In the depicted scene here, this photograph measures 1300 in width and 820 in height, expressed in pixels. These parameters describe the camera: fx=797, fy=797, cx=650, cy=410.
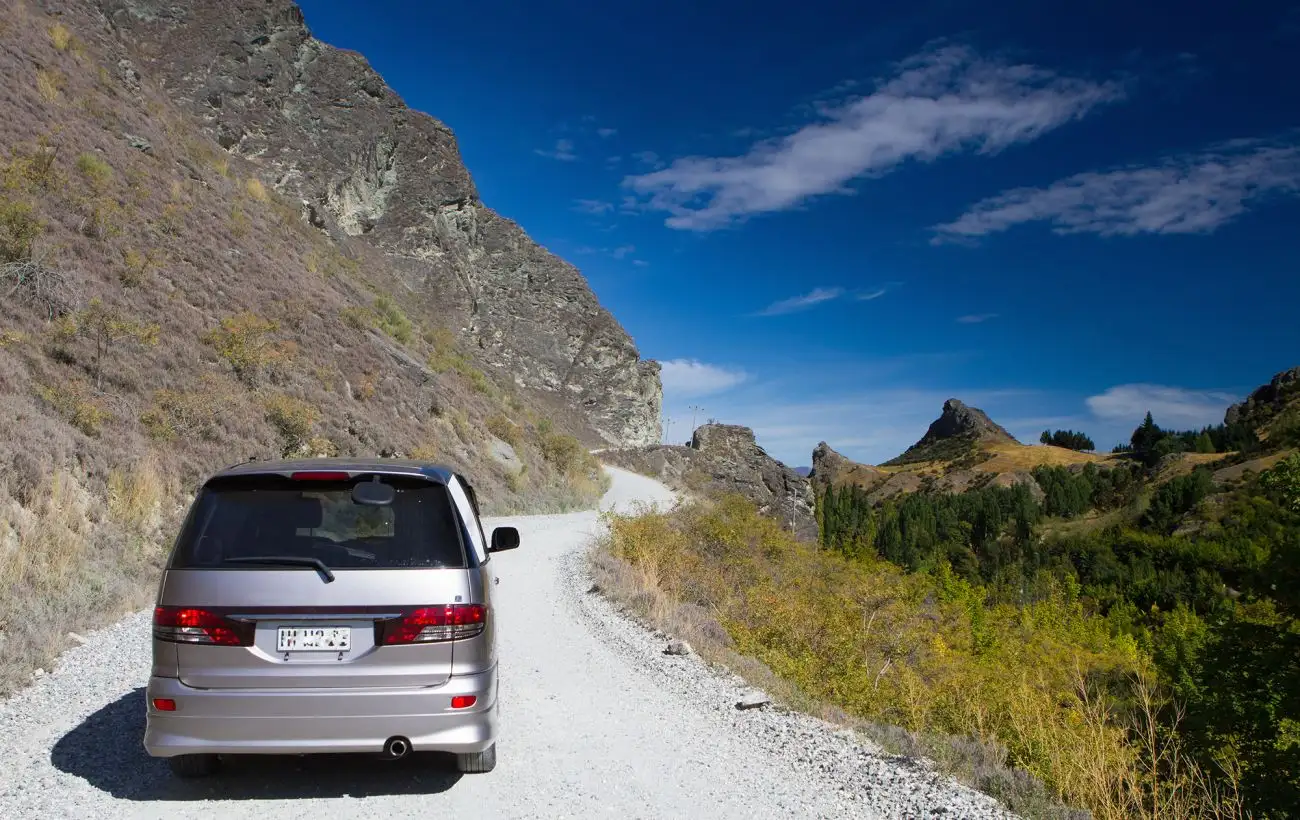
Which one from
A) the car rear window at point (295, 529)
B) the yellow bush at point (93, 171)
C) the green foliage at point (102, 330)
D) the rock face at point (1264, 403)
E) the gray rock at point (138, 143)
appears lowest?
the car rear window at point (295, 529)

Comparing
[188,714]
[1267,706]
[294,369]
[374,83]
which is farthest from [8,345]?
[374,83]

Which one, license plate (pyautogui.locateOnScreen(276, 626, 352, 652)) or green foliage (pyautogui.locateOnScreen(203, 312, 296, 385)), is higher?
green foliage (pyautogui.locateOnScreen(203, 312, 296, 385))

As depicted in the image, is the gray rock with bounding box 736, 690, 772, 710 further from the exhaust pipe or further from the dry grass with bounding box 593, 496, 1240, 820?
the exhaust pipe

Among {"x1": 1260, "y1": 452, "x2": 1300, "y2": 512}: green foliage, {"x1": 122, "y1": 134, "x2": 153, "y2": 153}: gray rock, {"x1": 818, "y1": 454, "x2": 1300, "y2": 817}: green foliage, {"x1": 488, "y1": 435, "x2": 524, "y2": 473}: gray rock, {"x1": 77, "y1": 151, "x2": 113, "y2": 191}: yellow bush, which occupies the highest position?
{"x1": 122, "y1": 134, "x2": 153, "y2": 153}: gray rock

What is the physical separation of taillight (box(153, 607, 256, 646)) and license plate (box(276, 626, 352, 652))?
0.17 meters

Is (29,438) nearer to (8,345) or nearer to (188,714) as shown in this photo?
(8,345)

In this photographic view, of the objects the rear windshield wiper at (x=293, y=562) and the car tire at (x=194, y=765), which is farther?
the car tire at (x=194, y=765)

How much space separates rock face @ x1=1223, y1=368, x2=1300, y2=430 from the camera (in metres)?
143

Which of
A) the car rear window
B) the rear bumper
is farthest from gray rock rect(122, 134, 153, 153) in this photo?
the rear bumper

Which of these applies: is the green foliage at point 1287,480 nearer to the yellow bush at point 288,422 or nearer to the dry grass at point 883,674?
the dry grass at point 883,674

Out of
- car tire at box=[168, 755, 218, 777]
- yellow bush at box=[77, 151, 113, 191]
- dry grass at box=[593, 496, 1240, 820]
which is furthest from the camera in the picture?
yellow bush at box=[77, 151, 113, 191]

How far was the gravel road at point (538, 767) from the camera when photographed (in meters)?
4.40

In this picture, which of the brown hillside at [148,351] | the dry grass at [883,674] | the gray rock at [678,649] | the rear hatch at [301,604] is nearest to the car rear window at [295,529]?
the rear hatch at [301,604]

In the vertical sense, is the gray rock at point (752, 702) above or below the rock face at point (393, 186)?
below
